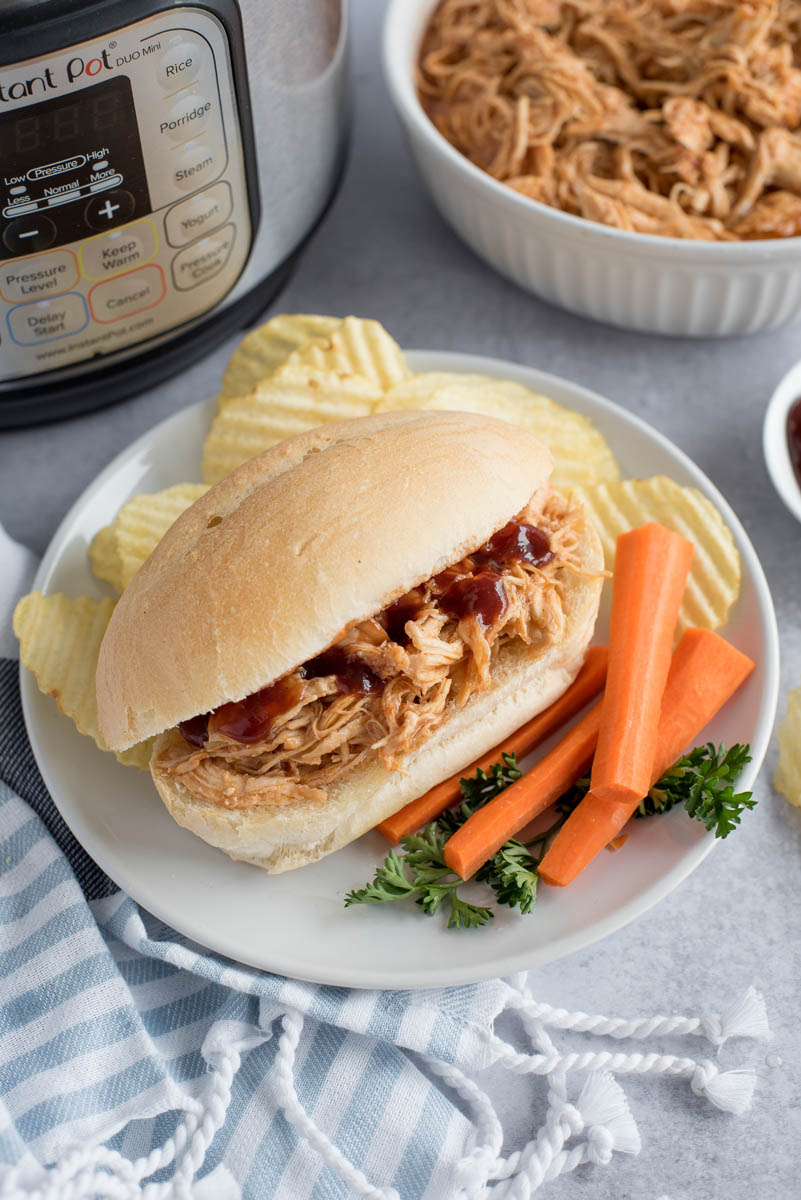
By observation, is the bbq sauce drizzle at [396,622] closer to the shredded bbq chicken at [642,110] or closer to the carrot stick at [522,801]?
the carrot stick at [522,801]

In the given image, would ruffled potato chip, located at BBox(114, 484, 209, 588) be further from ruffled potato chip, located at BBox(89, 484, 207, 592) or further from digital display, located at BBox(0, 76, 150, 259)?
digital display, located at BBox(0, 76, 150, 259)

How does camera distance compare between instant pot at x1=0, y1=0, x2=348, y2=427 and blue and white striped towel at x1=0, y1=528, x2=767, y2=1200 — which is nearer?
blue and white striped towel at x1=0, y1=528, x2=767, y2=1200

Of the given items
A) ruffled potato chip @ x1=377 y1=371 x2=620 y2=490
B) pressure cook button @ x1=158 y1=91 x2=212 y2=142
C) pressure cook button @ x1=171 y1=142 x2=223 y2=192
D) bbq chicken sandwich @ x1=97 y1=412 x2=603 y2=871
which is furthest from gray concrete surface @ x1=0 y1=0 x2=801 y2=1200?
pressure cook button @ x1=158 y1=91 x2=212 y2=142

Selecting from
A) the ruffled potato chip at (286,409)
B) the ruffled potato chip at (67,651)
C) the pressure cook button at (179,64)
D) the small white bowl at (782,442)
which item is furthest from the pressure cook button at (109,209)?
the small white bowl at (782,442)

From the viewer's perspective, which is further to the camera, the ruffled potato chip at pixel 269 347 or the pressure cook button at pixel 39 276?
the ruffled potato chip at pixel 269 347

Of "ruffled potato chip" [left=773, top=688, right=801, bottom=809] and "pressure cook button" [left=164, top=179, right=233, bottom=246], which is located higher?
"pressure cook button" [left=164, top=179, right=233, bottom=246]

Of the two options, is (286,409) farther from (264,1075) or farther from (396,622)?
(264,1075)
